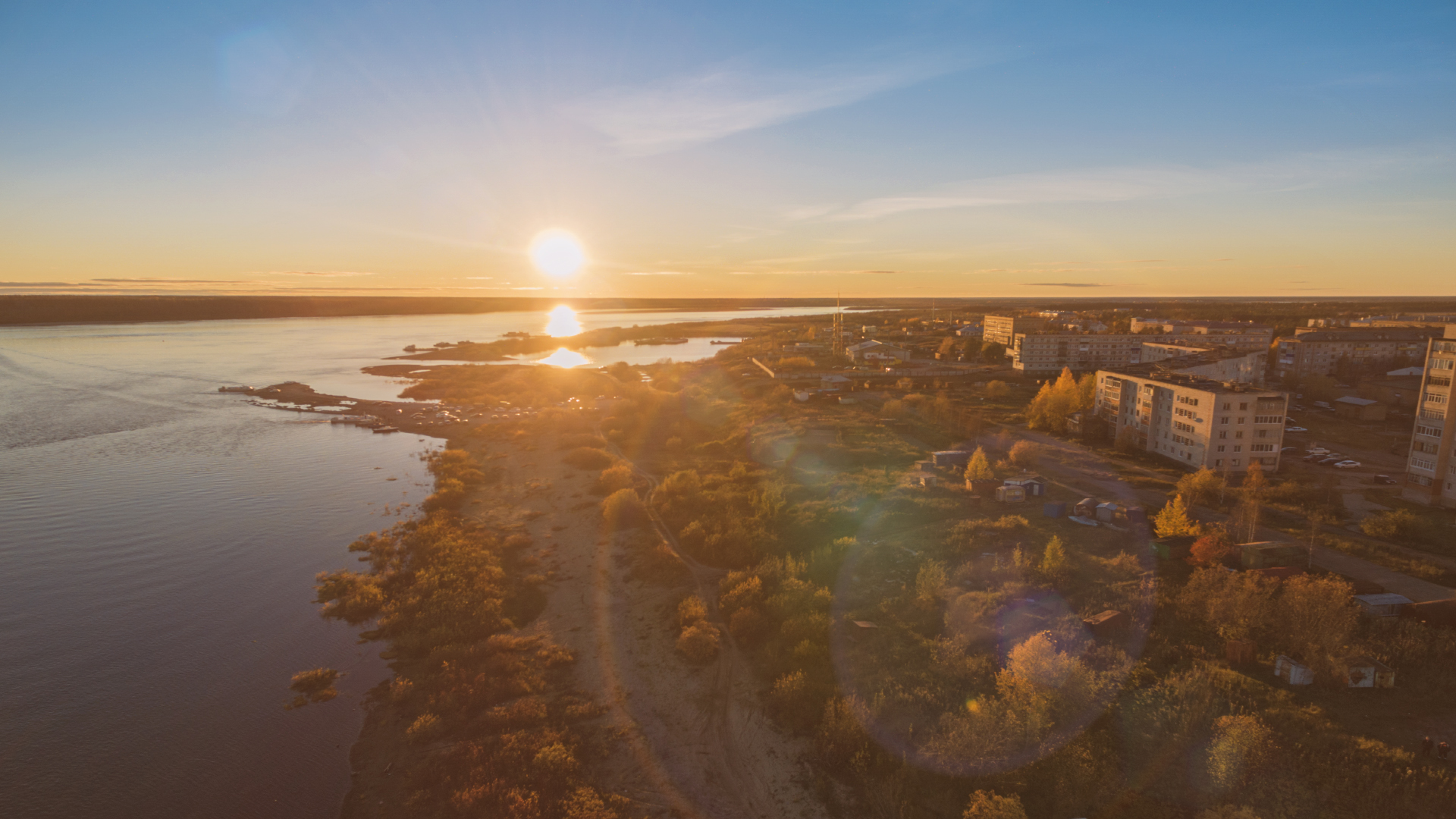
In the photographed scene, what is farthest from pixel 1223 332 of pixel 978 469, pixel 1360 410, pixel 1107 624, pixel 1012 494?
pixel 1107 624

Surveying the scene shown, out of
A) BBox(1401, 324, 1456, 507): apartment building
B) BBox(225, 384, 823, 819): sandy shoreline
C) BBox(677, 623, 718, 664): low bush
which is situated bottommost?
BBox(225, 384, 823, 819): sandy shoreline

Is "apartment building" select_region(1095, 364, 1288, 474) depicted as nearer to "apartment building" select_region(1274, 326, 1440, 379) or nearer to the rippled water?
the rippled water

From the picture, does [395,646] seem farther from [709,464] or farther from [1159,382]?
[1159,382]

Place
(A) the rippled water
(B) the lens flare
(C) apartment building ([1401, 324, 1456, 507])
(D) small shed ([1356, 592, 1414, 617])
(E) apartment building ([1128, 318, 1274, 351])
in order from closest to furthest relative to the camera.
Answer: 1. (A) the rippled water
2. (D) small shed ([1356, 592, 1414, 617])
3. (C) apartment building ([1401, 324, 1456, 507])
4. (E) apartment building ([1128, 318, 1274, 351])
5. (B) the lens flare

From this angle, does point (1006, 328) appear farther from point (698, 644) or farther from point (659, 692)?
point (659, 692)

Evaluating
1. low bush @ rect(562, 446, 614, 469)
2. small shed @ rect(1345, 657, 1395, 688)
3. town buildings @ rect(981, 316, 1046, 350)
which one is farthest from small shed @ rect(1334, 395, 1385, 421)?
low bush @ rect(562, 446, 614, 469)

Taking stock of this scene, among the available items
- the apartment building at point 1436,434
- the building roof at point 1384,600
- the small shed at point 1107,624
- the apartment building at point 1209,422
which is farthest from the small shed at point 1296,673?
the apartment building at point 1209,422
